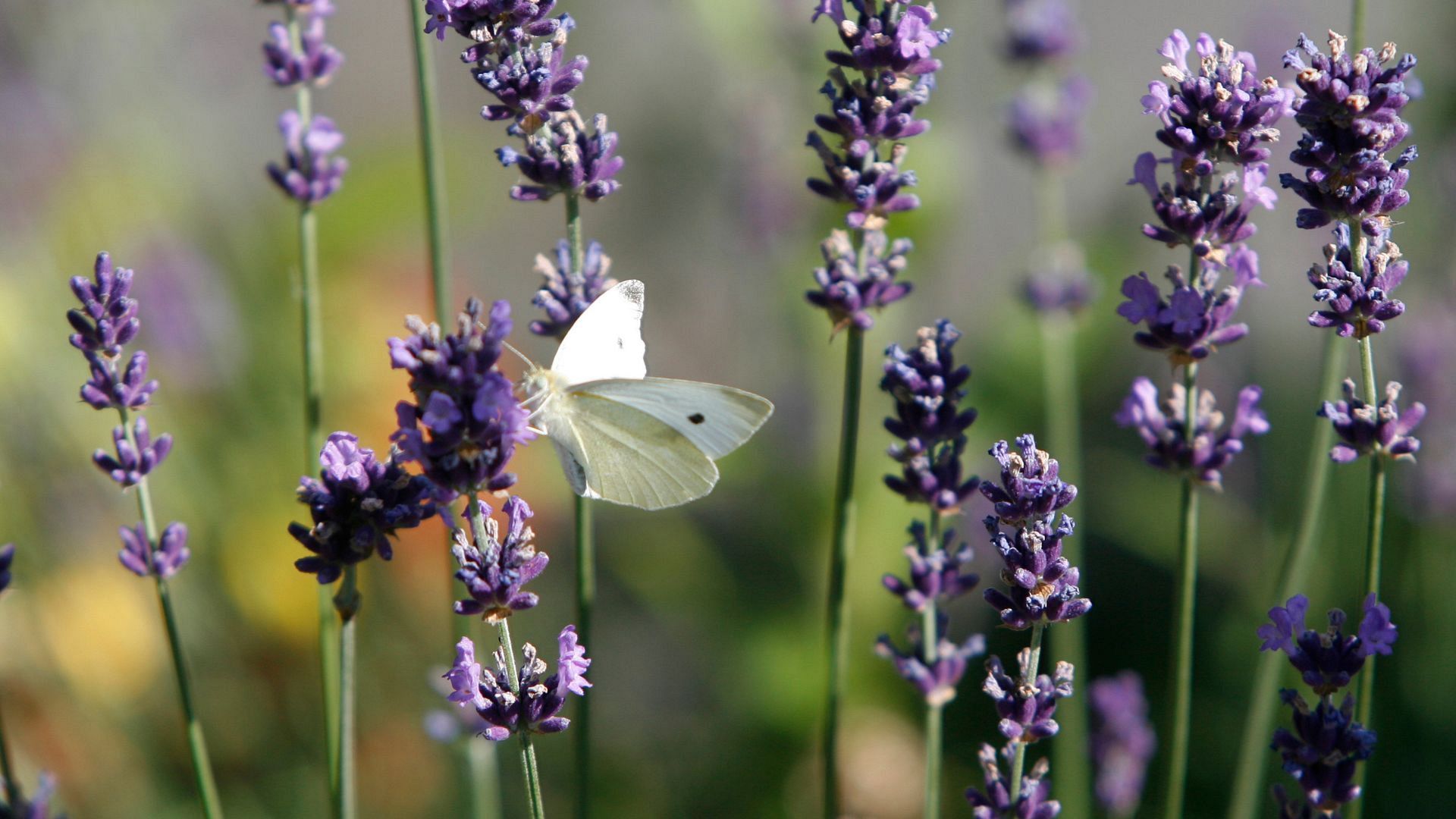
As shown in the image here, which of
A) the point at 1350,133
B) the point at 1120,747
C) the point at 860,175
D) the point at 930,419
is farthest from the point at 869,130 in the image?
the point at 1120,747

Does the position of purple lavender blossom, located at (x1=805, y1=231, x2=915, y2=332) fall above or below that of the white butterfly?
above

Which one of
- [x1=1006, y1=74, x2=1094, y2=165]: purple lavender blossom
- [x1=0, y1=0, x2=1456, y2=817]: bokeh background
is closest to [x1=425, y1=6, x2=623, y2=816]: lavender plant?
[x1=0, y1=0, x2=1456, y2=817]: bokeh background

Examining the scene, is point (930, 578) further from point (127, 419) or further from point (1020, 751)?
point (127, 419)

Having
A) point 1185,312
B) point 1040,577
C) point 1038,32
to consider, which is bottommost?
point 1040,577

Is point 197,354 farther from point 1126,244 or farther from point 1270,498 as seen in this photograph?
point 1270,498

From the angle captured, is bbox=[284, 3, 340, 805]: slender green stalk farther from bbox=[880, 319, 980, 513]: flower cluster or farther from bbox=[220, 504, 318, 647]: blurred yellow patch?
bbox=[220, 504, 318, 647]: blurred yellow patch

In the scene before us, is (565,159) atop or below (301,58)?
below

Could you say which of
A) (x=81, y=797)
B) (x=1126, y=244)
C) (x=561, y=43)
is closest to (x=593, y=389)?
(x=561, y=43)

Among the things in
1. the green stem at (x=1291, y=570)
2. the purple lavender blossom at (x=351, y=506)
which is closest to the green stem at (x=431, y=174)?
the purple lavender blossom at (x=351, y=506)
